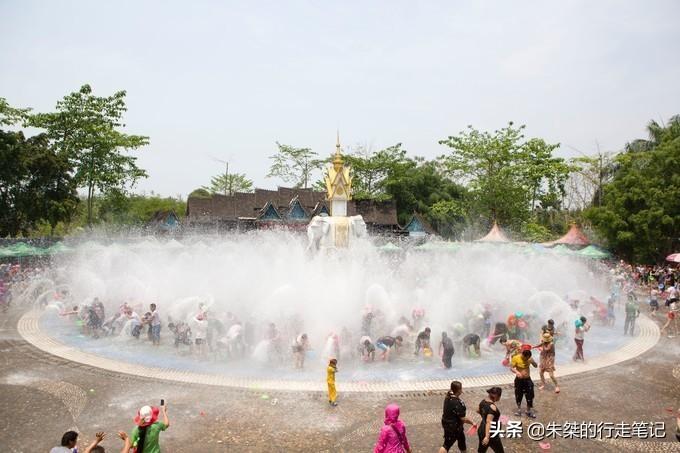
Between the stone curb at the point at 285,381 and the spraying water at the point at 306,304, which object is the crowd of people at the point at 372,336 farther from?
the stone curb at the point at 285,381

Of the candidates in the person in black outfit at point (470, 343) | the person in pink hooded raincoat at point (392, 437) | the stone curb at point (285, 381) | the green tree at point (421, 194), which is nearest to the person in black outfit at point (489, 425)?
the person in pink hooded raincoat at point (392, 437)

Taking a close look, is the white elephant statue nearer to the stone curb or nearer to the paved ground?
the stone curb

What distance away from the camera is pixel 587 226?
54.9 meters

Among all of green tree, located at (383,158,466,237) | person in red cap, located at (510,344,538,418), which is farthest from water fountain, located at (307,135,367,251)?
green tree, located at (383,158,466,237)

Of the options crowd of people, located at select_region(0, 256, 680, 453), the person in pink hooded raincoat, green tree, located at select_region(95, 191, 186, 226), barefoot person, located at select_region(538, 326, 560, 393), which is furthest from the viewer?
green tree, located at select_region(95, 191, 186, 226)

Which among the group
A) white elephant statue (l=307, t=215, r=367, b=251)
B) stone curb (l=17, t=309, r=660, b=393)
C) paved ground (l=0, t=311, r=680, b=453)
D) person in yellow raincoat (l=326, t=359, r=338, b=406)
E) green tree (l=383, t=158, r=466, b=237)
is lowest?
paved ground (l=0, t=311, r=680, b=453)

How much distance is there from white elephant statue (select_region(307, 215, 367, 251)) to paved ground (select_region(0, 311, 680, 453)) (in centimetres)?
887

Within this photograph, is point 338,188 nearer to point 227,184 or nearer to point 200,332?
point 200,332

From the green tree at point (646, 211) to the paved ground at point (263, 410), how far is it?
25906 mm

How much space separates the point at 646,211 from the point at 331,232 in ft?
91.7

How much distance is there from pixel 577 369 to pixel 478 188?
35.3m

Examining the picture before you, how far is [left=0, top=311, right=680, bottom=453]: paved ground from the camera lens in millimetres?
8492

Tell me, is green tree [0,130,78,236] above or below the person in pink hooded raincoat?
above

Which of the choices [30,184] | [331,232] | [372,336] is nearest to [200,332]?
[372,336]
